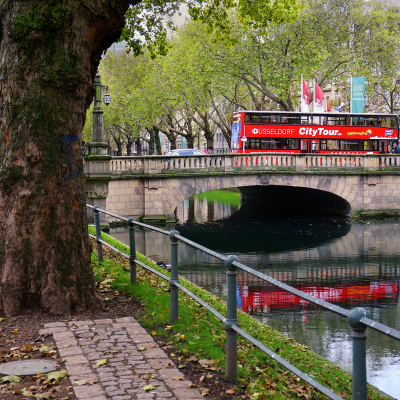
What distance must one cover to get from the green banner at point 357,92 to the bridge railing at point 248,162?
4789mm

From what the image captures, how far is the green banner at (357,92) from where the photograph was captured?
34312mm

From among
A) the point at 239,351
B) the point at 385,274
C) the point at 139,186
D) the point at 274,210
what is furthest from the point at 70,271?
the point at 274,210

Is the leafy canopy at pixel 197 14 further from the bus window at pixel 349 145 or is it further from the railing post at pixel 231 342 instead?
the bus window at pixel 349 145

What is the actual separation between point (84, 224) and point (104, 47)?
2145 millimetres

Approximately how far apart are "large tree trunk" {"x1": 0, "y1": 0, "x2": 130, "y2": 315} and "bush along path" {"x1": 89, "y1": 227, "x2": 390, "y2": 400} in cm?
112

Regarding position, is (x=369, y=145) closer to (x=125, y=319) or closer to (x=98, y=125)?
(x=98, y=125)

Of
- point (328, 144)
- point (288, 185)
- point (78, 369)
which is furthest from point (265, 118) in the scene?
point (78, 369)

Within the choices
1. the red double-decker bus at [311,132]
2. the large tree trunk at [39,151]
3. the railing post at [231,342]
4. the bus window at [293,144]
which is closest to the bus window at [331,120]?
the red double-decker bus at [311,132]

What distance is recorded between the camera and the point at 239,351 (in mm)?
5930

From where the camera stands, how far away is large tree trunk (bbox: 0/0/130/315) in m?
6.12

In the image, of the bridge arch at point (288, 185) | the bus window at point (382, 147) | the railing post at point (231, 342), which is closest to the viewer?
the railing post at point (231, 342)

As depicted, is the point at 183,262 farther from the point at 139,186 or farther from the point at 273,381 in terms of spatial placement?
the point at 273,381

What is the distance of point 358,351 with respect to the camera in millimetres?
2840

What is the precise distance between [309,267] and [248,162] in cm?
1256
